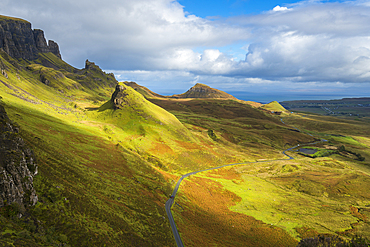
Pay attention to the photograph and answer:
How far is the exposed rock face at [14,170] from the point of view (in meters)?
30.0

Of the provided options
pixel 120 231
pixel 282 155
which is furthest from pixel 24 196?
pixel 282 155

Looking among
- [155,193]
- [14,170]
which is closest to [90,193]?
[14,170]

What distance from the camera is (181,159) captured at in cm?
13725

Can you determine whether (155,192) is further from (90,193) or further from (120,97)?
(120,97)

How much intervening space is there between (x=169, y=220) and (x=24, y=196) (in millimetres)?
45936

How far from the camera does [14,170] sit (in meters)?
32.9

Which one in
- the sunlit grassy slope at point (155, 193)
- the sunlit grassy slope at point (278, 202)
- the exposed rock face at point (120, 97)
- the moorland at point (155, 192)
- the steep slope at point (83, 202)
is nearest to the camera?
the steep slope at point (83, 202)

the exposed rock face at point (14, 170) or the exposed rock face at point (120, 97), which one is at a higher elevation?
the exposed rock face at point (120, 97)

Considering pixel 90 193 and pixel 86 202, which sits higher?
pixel 90 193

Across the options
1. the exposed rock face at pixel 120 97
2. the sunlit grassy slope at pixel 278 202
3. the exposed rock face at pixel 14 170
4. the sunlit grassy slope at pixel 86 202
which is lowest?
the sunlit grassy slope at pixel 278 202

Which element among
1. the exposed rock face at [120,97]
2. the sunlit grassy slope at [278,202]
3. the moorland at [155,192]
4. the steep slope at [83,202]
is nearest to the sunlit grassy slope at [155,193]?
the steep slope at [83,202]

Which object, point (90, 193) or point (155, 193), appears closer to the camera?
point (90, 193)

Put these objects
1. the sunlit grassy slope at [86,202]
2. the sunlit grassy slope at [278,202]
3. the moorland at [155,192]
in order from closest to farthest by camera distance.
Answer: the sunlit grassy slope at [86,202]
the moorland at [155,192]
the sunlit grassy slope at [278,202]

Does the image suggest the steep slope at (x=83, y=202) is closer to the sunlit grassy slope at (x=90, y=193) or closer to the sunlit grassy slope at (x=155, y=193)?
the sunlit grassy slope at (x=90, y=193)
